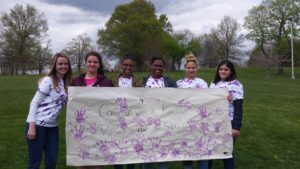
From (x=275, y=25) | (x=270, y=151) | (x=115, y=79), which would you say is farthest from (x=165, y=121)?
(x=275, y=25)

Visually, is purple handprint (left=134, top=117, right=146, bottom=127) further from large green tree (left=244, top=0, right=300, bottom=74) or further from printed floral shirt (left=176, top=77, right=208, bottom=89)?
large green tree (left=244, top=0, right=300, bottom=74)

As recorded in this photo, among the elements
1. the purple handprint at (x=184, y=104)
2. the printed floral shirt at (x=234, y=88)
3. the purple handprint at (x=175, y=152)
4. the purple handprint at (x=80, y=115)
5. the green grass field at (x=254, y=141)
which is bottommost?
the green grass field at (x=254, y=141)

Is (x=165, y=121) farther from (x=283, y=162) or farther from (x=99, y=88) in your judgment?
(x=283, y=162)

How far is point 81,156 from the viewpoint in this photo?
15.9ft

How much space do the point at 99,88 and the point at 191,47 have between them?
239 ft

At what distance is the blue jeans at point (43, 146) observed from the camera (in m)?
4.57

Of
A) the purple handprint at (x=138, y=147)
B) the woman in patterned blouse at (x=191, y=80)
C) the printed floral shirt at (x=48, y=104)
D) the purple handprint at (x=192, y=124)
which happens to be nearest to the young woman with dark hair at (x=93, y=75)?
the printed floral shirt at (x=48, y=104)

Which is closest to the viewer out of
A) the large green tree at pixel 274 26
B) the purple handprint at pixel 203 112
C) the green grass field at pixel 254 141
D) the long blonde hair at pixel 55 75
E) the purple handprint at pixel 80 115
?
the long blonde hair at pixel 55 75

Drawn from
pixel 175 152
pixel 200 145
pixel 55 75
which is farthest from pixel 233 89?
pixel 55 75

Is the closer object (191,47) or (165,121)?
(165,121)

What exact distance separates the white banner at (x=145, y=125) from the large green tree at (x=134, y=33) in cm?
5503

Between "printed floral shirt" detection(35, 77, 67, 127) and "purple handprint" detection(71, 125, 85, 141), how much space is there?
30 centimetres

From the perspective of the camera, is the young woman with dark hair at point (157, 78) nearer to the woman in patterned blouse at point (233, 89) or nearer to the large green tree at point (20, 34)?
the woman in patterned blouse at point (233, 89)

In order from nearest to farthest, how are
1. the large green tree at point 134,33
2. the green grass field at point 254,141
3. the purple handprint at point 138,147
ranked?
the purple handprint at point 138,147 < the green grass field at point 254,141 < the large green tree at point 134,33
